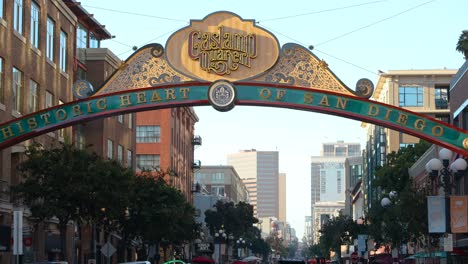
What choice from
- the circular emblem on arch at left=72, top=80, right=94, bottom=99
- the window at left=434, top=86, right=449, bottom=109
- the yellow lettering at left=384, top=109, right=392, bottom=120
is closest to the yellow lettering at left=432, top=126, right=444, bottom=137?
the yellow lettering at left=384, top=109, right=392, bottom=120

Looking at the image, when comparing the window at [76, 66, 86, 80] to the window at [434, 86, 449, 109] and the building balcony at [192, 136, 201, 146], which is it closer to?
the building balcony at [192, 136, 201, 146]

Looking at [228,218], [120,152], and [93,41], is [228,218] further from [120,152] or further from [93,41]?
[93,41]

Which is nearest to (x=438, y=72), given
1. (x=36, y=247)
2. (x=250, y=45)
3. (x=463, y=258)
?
(x=463, y=258)

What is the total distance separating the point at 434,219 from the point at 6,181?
2187 centimetres

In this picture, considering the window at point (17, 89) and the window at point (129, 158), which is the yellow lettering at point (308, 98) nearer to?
the window at point (17, 89)

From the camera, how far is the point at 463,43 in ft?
185

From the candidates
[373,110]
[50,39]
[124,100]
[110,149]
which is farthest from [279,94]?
[110,149]

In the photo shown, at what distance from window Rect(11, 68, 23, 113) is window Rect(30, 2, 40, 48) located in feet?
9.38

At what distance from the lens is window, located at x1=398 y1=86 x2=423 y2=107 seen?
115438 mm

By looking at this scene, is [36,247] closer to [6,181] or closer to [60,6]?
[6,181]

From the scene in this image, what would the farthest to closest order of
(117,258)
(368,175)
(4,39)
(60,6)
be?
(368,175), (117,258), (60,6), (4,39)

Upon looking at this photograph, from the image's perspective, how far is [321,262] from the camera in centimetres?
10344

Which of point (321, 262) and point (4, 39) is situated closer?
point (4, 39)

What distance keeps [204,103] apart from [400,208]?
Answer: 17.4m
